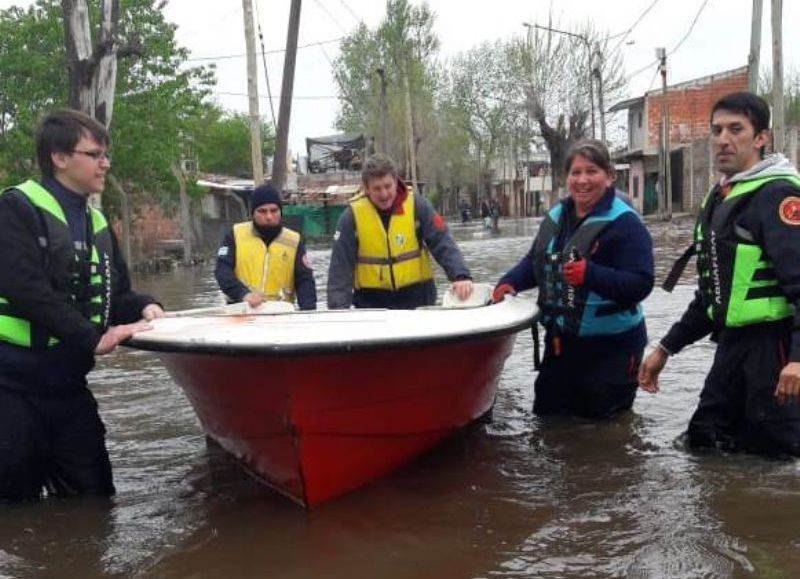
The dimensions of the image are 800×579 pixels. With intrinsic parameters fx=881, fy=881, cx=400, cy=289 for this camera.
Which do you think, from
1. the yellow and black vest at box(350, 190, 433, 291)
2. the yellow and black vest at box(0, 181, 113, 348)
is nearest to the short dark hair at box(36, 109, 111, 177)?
the yellow and black vest at box(0, 181, 113, 348)

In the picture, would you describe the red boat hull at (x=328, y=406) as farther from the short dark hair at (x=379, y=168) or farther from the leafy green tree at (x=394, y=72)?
the leafy green tree at (x=394, y=72)

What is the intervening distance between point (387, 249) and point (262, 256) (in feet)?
2.75

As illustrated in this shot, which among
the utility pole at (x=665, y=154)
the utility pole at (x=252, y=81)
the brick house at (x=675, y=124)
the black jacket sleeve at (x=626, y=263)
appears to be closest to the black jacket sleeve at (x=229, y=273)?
the black jacket sleeve at (x=626, y=263)

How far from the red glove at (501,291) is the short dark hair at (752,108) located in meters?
1.65

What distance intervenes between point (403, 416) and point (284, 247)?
6.32 feet

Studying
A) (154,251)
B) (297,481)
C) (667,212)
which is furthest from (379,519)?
(667,212)

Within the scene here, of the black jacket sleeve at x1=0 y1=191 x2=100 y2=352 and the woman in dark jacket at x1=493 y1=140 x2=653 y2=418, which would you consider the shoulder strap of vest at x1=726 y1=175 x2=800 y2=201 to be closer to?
the woman in dark jacket at x1=493 y1=140 x2=653 y2=418

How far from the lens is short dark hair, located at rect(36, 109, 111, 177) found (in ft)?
11.4

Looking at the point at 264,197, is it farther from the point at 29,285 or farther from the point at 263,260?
the point at 29,285

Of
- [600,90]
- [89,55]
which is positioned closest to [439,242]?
[89,55]

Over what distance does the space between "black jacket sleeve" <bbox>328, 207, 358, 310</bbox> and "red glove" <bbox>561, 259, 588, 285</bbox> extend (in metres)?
1.37

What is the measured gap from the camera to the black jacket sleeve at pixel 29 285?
3246 mm

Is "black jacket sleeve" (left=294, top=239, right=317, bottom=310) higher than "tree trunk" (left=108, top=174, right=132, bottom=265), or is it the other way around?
"tree trunk" (left=108, top=174, right=132, bottom=265)

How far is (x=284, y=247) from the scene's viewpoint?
547 centimetres
